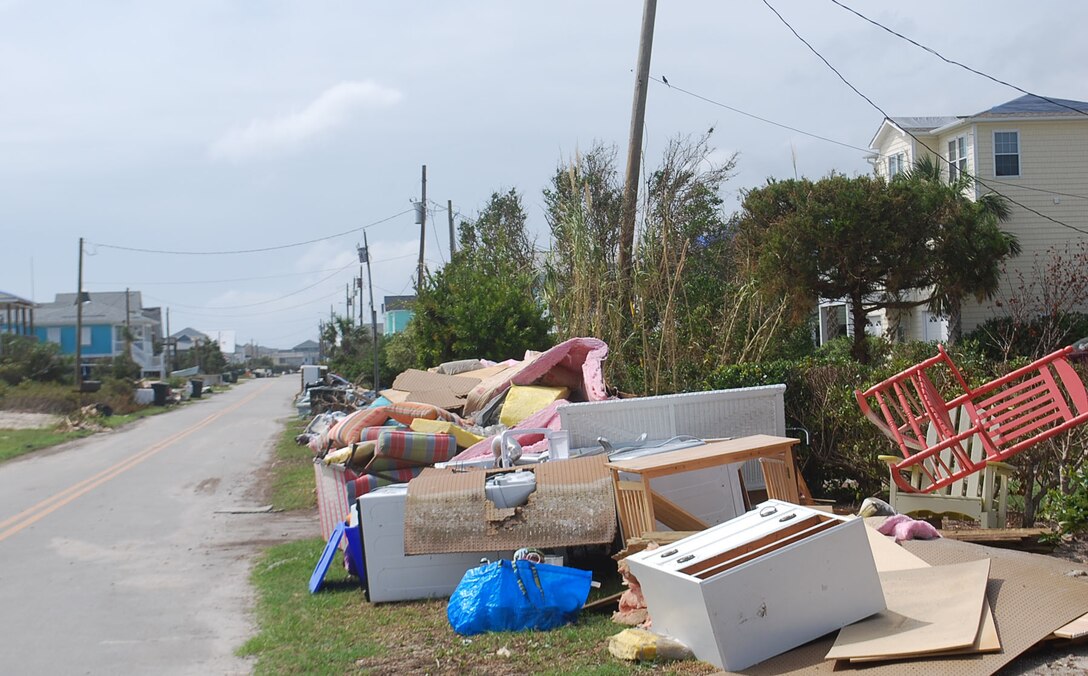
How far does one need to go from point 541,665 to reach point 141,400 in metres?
42.9

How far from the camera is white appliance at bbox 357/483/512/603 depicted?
7.18m

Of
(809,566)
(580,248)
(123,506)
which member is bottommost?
(123,506)

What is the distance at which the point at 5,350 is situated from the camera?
50219mm

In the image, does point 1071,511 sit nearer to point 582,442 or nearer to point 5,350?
point 582,442

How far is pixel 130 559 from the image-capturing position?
9.88m

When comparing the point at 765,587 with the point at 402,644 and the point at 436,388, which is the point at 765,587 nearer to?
the point at 402,644

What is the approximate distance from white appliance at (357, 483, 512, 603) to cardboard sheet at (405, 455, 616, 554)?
0.87 feet

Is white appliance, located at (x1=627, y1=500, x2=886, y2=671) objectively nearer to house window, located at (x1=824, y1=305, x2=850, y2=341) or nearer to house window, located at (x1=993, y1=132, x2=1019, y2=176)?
house window, located at (x1=993, y1=132, x2=1019, y2=176)

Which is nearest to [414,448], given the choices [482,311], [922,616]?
[922,616]

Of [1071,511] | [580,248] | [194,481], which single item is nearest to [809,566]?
[1071,511]

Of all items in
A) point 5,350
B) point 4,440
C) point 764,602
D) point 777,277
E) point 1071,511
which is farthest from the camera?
point 5,350

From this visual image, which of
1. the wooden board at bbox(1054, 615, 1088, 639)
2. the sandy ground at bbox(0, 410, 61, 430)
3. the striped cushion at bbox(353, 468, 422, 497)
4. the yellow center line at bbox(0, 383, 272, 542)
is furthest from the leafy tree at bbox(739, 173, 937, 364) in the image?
the sandy ground at bbox(0, 410, 61, 430)

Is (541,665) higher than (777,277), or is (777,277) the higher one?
(777,277)

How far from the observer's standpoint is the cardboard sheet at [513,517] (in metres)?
6.82
